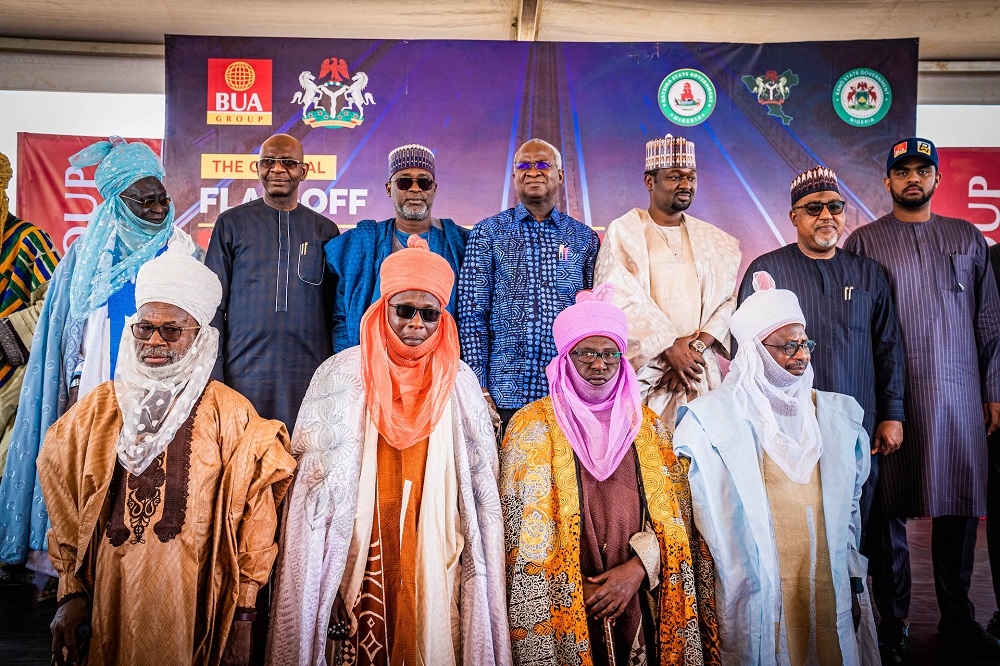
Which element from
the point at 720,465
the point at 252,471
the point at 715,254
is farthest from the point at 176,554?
the point at 715,254

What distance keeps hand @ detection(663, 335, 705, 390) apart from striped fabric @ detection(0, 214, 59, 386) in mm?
3582

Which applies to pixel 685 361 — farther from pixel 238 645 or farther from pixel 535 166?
pixel 238 645

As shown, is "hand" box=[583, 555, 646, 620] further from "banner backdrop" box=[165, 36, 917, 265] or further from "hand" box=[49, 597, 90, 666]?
"banner backdrop" box=[165, 36, 917, 265]

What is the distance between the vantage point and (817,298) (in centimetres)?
381

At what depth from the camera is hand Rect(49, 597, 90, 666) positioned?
2.45 metres

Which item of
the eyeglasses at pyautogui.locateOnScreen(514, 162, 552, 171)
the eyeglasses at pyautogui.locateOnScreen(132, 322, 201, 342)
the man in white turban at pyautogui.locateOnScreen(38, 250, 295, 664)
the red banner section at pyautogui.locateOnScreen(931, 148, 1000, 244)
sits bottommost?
the man in white turban at pyautogui.locateOnScreen(38, 250, 295, 664)

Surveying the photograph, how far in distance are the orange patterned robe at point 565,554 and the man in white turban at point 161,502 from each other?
871mm

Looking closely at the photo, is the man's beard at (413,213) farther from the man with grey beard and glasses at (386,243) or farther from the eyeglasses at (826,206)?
the eyeglasses at (826,206)

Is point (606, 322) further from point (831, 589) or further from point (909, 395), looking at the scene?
point (909, 395)

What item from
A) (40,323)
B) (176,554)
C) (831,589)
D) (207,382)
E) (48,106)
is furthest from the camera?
(48,106)

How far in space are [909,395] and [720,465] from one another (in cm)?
159

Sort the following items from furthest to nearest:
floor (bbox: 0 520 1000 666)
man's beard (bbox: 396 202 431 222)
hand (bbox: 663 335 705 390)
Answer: man's beard (bbox: 396 202 431 222) → hand (bbox: 663 335 705 390) → floor (bbox: 0 520 1000 666)

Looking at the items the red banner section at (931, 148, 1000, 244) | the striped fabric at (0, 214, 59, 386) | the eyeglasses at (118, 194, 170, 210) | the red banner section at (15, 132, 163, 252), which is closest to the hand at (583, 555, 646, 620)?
the eyeglasses at (118, 194, 170, 210)

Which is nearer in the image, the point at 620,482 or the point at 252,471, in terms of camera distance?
the point at 252,471
